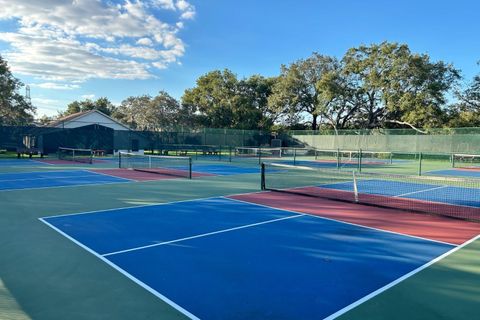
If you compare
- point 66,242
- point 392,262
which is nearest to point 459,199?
point 392,262

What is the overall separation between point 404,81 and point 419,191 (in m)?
26.9

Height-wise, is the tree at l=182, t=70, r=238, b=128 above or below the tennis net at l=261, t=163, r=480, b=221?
above

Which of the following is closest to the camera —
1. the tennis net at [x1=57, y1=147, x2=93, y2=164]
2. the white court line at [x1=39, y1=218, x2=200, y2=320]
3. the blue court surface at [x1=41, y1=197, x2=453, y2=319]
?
the white court line at [x1=39, y1=218, x2=200, y2=320]

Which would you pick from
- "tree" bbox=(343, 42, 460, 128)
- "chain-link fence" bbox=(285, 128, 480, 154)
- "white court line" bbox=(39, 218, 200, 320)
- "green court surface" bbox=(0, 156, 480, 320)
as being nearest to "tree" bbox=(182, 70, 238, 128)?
"chain-link fence" bbox=(285, 128, 480, 154)

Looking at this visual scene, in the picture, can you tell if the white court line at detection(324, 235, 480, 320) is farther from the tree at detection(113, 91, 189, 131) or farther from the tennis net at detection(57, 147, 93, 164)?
the tree at detection(113, 91, 189, 131)

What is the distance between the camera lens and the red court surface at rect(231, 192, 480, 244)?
671cm

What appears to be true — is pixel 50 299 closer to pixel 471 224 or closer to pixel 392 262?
pixel 392 262

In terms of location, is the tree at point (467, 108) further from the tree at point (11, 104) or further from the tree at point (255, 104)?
the tree at point (11, 104)

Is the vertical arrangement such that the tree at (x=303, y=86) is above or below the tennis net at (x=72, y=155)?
above

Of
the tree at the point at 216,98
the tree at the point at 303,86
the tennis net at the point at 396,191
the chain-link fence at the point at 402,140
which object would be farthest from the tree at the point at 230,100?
the tennis net at the point at 396,191

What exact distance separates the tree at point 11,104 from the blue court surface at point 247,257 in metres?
32.8

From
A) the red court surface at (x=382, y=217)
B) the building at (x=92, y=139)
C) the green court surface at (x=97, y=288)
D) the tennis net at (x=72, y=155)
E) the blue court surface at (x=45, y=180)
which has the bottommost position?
the green court surface at (x=97, y=288)

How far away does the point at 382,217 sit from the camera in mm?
7938

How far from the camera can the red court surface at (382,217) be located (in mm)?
6715
